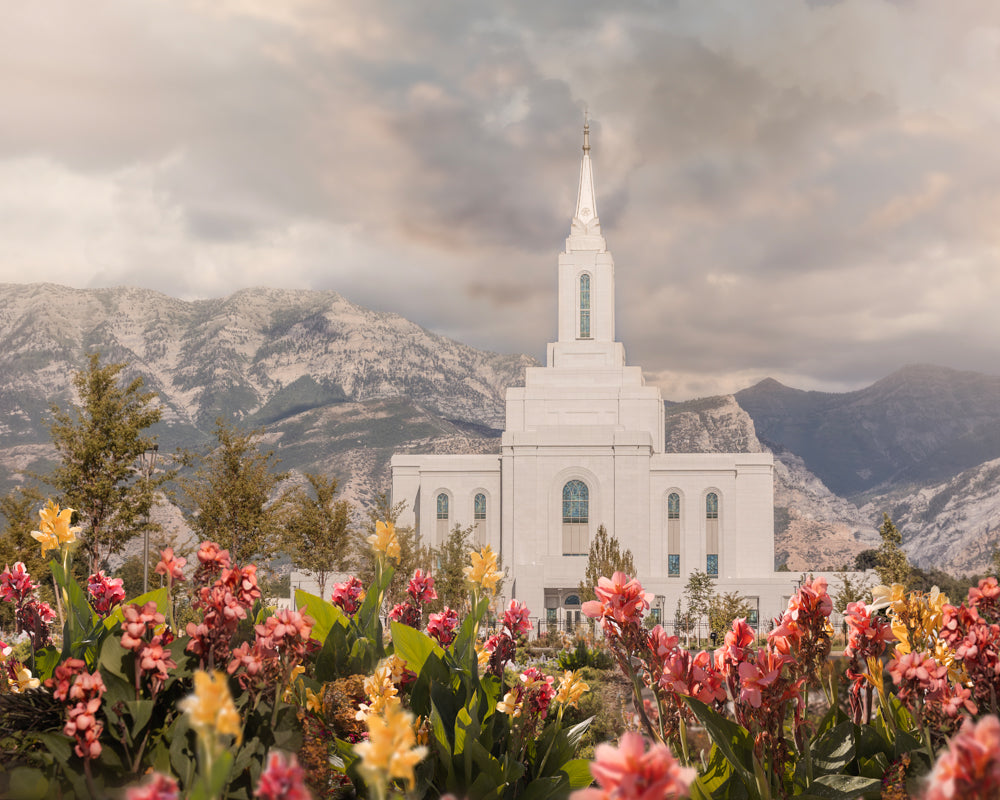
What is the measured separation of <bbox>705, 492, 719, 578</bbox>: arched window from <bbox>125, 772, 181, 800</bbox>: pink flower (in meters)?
46.4

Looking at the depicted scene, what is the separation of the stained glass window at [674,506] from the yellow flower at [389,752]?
45.9m

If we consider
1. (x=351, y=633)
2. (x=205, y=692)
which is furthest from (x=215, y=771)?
(x=351, y=633)

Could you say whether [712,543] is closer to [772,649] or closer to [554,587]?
[554,587]

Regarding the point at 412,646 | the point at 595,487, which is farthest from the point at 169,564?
the point at 595,487

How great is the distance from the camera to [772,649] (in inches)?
153

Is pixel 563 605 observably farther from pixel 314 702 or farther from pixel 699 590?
pixel 314 702

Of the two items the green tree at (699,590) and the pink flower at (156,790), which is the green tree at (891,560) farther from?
the pink flower at (156,790)

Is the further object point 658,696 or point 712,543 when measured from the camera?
point 712,543

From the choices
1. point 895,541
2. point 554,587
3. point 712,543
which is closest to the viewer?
point 895,541

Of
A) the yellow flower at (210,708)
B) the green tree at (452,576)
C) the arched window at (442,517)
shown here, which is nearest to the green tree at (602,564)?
the green tree at (452,576)

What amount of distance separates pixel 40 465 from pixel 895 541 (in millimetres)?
138389

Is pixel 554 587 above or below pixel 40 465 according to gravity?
below

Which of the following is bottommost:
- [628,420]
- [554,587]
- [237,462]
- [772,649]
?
[554,587]

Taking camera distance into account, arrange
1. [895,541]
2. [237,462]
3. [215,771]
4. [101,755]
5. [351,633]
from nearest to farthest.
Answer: [215,771] < [101,755] < [351,633] < [237,462] < [895,541]
